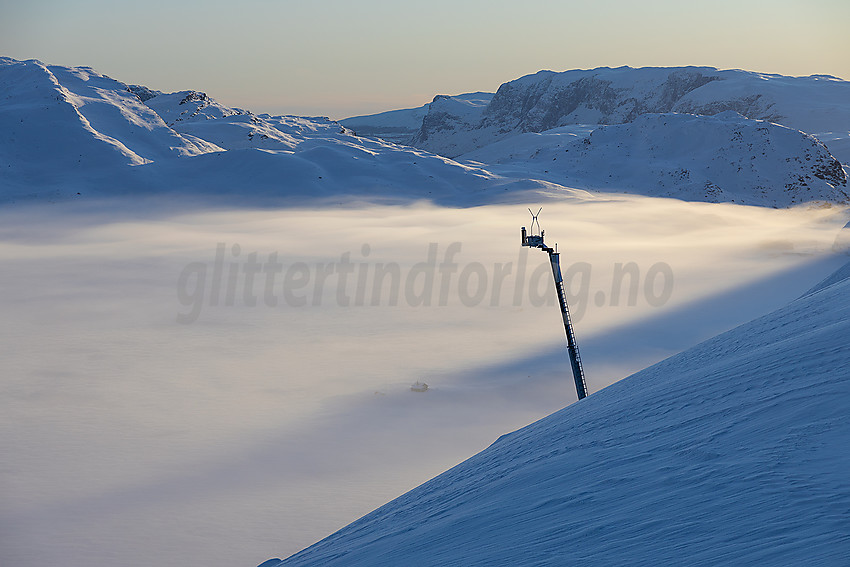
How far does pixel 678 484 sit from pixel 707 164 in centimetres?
9429

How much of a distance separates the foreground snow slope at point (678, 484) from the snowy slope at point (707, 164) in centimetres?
8527

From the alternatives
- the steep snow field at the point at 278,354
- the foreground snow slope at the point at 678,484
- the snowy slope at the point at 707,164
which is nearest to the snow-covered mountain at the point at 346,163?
the snowy slope at the point at 707,164

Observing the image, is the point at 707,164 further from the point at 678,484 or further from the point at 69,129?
the point at 678,484

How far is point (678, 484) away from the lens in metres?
5.80

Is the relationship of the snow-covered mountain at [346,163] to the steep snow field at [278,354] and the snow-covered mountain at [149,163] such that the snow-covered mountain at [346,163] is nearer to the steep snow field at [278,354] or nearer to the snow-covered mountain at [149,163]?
the snow-covered mountain at [149,163]

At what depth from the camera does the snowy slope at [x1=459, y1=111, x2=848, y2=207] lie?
298ft

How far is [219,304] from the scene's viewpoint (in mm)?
48344

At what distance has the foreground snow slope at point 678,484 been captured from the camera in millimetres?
4727

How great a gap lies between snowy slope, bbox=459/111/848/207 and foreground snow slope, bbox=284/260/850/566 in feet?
280

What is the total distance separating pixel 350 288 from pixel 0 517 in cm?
3569

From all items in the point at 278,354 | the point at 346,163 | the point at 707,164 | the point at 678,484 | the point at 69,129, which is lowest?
the point at 278,354

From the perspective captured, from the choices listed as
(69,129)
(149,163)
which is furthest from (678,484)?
(69,129)

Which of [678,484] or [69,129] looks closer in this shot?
[678,484]

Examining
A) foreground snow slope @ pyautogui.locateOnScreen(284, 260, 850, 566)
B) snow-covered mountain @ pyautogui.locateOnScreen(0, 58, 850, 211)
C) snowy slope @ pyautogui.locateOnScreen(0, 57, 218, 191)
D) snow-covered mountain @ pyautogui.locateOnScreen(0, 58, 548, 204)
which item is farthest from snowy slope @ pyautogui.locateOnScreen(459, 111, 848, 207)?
foreground snow slope @ pyautogui.locateOnScreen(284, 260, 850, 566)
